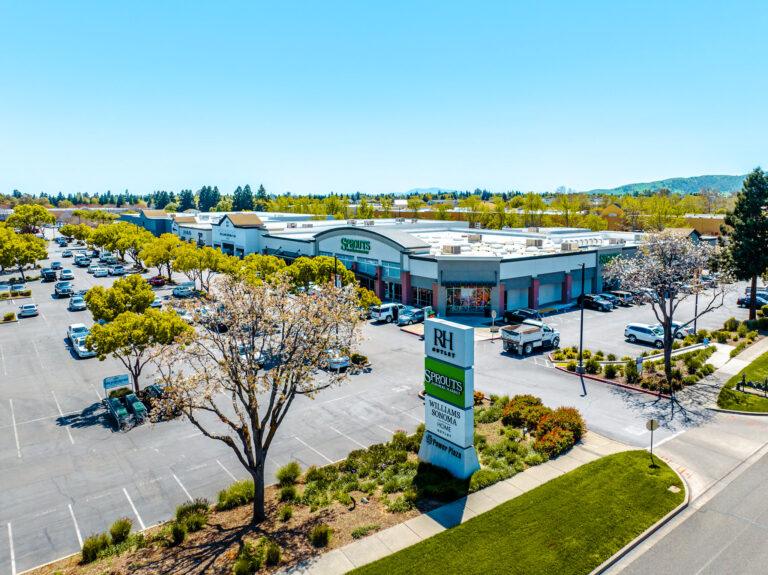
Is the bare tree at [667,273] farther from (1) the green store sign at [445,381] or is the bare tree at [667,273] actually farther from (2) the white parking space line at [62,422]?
(2) the white parking space line at [62,422]

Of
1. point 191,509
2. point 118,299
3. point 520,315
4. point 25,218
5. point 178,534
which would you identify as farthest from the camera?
point 25,218

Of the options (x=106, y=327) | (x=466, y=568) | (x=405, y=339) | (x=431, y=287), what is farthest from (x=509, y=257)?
(x=466, y=568)

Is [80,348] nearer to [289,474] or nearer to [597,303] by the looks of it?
[289,474]

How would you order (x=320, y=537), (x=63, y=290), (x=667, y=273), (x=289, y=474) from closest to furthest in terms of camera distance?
1. (x=320, y=537)
2. (x=289, y=474)
3. (x=667, y=273)
4. (x=63, y=290)

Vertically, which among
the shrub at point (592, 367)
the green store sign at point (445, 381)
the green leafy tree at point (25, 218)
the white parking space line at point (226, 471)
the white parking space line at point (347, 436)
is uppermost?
the green leafy tree at point (25, 218)

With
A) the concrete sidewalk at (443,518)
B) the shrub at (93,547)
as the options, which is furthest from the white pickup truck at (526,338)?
the shrub at (93,547)

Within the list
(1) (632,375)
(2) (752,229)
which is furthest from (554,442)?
(2) (752,229)
